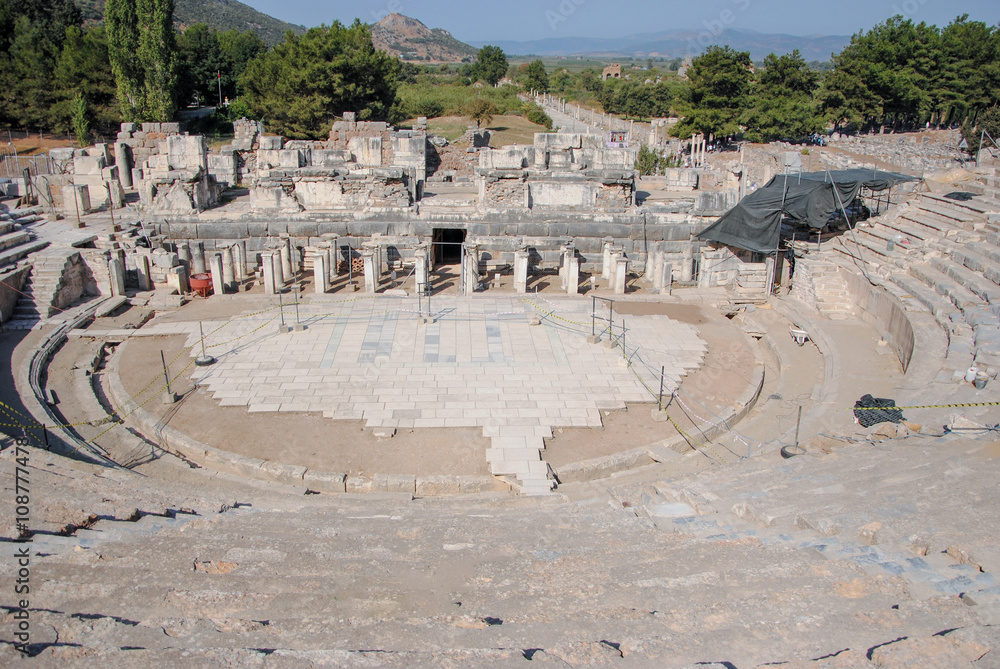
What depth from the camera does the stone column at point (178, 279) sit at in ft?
56.2

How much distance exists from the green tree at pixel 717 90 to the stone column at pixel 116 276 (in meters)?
37.0

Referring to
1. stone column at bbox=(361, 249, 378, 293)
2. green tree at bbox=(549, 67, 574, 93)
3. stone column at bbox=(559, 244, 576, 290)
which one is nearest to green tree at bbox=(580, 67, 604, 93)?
green tree at bbox=(549, 67, 574, 93)

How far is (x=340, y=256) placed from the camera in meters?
19.6

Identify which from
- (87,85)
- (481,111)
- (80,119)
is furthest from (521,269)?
(87,85)

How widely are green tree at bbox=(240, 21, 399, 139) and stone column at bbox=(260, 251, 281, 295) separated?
2140cm

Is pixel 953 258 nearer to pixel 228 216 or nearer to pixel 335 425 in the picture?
pixel 335 425

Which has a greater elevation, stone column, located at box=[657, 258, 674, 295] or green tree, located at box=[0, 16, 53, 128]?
green tree, located at box=[0, 16, 53, 128]

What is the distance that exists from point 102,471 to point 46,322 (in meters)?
7.61

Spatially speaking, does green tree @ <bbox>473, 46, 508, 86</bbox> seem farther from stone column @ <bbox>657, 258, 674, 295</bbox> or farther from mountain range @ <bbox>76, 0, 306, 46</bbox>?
stone column @ <bbox>657, 258, 674, 295</bbox>

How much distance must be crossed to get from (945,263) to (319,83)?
30.8 meters

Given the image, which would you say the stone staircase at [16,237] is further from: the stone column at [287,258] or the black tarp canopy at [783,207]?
the black tarp canopy at [783,207]

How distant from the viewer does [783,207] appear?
18.4 metres

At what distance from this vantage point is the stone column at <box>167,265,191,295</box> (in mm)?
17141

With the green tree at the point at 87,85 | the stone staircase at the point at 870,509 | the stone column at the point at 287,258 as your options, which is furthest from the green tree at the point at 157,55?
the stone staircase at the point at 870,509
